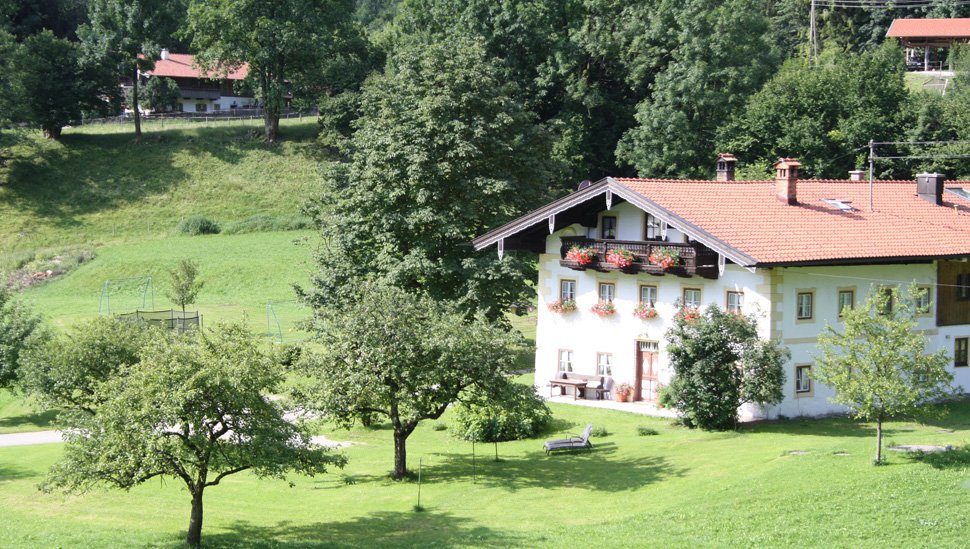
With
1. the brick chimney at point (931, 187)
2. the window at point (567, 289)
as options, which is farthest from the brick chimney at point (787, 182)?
the window at point (567, 289)

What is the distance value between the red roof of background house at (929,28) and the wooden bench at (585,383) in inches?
2604

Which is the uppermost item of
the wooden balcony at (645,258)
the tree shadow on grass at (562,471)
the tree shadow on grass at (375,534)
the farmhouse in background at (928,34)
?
the farmhouse in background at (928,34)

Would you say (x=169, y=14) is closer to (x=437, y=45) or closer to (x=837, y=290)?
(x=437, y=45)

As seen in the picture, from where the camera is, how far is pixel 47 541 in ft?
61.3

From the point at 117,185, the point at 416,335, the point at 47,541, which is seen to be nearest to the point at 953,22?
the point at 117,185

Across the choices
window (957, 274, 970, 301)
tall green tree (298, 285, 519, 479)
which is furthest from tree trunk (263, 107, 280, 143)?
window (957, 274, 970, 301)

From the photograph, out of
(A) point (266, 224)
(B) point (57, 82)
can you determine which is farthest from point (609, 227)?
(B) point (57, 82)

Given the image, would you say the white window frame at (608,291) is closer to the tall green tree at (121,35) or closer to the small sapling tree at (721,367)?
the small sapling tree at (721,367)

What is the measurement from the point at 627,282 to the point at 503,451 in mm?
7637

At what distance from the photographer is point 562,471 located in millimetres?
24219

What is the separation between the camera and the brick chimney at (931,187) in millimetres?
34219

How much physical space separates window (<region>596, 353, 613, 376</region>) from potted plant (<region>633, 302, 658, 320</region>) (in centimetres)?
191

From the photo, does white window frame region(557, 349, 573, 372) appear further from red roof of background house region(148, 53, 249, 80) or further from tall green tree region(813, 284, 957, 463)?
red roof of background house region(148, 53, 249, 80)

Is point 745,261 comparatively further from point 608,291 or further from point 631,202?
point 608,291
